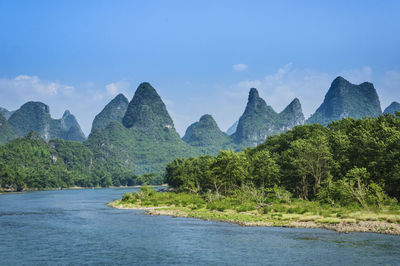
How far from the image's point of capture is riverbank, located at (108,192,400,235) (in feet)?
139

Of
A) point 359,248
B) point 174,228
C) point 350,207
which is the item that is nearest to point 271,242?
point 359,248

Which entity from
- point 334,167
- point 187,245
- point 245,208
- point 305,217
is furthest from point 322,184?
point 187,245

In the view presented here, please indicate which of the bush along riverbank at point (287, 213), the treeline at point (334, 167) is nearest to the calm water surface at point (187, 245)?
the bush along riverbank at point (287, 213)

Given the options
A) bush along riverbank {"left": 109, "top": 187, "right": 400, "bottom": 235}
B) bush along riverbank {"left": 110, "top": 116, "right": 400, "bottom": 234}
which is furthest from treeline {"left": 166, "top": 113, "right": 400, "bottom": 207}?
bush along riverbank {"left": 109, "top": 187, "right": 400, "bottom": 235}

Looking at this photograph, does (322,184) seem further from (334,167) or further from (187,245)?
(187,245)

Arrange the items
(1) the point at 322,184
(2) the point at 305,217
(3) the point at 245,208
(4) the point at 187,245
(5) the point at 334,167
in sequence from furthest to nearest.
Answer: (1) the point at 322,184, (5) the point at 334,167, (3) the point at 245,208, (2) the point at 305,217, (4) the point at 187,245

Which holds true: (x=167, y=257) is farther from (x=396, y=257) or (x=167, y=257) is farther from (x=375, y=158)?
(x=375, y=158)

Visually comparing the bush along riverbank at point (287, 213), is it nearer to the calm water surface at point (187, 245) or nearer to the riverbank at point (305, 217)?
the riverbank at point (305, 217)

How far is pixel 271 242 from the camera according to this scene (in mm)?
37531

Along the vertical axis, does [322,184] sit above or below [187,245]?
above

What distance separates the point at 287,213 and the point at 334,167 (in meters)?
13.9

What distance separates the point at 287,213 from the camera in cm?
5500

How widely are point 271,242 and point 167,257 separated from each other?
10.8 m

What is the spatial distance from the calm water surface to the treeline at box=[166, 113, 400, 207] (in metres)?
14.0
